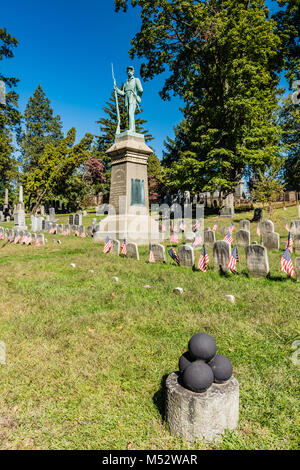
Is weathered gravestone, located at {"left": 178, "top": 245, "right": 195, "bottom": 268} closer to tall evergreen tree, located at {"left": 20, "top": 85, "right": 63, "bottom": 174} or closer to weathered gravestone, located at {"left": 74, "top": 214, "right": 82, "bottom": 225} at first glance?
weathered gravestone, located at {"left": 74, "top": 214, "right": 82, "bottom": 225}

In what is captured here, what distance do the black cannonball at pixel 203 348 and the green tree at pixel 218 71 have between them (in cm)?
2048

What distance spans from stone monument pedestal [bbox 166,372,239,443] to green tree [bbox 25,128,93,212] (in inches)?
1359

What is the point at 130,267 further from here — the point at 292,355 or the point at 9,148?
the point at 9,148

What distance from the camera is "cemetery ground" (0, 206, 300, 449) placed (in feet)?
7.75

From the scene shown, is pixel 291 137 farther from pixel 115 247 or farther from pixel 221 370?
pixel 221 370

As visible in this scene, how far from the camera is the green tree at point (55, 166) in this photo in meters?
33.8

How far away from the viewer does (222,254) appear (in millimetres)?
→ 7430

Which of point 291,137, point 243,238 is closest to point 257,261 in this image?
point 243,238

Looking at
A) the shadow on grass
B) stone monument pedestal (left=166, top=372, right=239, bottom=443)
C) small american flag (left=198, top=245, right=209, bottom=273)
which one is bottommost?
the shadow on grass

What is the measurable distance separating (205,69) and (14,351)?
26.2 metres

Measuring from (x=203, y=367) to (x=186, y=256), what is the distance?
5.85 meters

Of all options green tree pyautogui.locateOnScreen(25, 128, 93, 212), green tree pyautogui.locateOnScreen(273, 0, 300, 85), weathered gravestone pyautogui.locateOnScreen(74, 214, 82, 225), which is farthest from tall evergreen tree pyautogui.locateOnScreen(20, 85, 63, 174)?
green tree pyautogui.locateOnScreen(273, 0, 300, 85)

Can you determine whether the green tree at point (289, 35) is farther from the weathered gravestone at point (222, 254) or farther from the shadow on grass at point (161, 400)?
the shadow on grass at point (161, 400)

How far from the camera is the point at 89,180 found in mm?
46469
